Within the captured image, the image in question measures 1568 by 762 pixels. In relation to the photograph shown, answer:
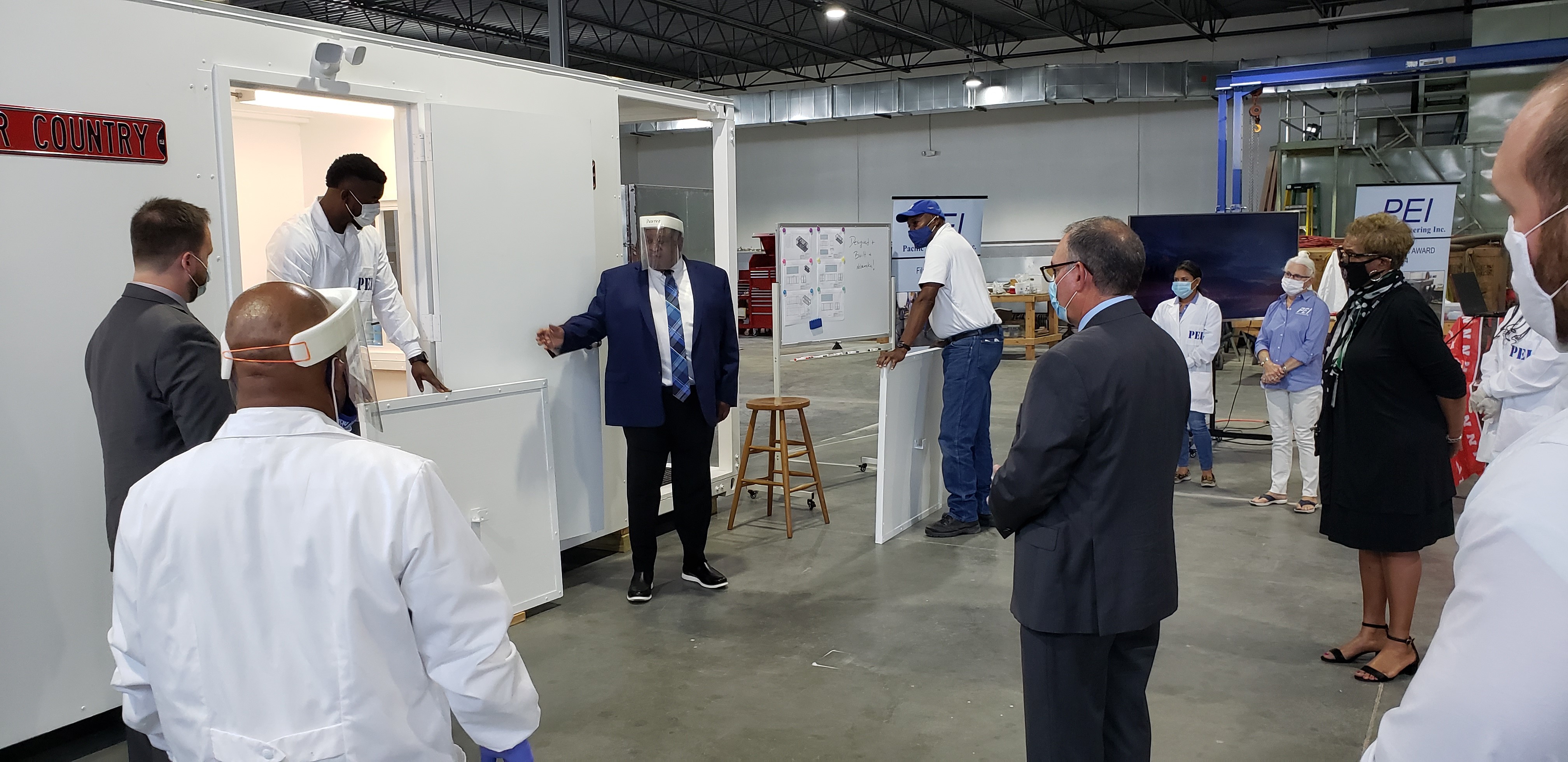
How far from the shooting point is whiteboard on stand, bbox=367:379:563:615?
3.86m

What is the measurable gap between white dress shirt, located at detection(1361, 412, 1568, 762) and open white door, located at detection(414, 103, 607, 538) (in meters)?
3.73

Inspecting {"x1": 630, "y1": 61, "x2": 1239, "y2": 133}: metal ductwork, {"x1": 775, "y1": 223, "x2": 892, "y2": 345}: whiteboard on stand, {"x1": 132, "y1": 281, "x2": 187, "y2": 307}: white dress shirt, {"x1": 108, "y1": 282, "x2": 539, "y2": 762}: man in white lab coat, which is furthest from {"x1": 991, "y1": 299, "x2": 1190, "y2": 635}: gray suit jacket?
{"x1": 630, "y1": 61, "x2": 1239, "y2": 133}: metal ductwork

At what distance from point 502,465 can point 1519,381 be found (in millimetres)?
3886

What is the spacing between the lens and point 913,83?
16984mm

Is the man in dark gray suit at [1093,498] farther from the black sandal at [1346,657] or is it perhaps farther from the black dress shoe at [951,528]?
the black dress shoe at [951,528]

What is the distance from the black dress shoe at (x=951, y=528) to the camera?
552cm

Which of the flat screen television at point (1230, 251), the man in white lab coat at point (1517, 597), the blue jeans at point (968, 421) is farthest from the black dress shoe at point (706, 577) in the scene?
the flat screen television at point (1230, 251)

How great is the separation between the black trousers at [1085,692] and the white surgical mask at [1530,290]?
1379 millimetres

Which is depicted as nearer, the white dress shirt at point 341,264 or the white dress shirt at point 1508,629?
the white dress shirt at point 1508,629

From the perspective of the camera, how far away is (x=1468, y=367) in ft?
19.7

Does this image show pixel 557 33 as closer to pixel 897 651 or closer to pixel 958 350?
pixel 958 350

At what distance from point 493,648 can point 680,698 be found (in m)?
2.15

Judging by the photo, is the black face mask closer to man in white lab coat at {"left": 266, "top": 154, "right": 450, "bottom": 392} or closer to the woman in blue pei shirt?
the woman in blue pei shirt

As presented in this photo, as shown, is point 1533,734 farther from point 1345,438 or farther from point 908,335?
point 908,335
